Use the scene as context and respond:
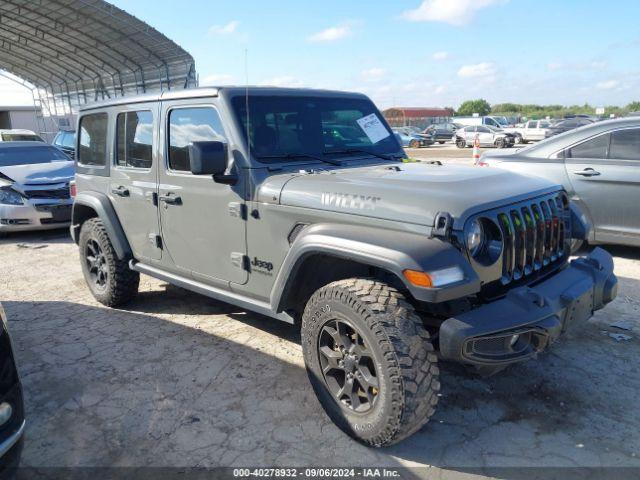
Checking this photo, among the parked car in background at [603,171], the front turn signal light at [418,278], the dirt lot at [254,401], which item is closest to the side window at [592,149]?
the parked car in background at [603,171]

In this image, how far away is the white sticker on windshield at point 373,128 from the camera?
409 centimetres

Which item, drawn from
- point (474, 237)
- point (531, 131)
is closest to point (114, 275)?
point (474, 237)

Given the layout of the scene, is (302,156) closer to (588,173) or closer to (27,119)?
(588,173)

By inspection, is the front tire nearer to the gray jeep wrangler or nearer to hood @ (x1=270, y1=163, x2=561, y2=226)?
the gray jeep wrangler

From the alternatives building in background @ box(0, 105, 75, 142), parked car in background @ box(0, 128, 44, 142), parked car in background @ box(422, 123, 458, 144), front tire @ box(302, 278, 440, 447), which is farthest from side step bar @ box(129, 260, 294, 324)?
building in background @ box(0, 105, 75, 142)

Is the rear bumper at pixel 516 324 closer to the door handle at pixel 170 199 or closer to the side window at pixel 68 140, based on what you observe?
the door handle at pixel 170 199

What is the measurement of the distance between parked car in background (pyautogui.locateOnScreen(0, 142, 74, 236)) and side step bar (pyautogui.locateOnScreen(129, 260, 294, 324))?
450 cm

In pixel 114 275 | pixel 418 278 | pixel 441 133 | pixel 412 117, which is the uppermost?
pixel 412 117

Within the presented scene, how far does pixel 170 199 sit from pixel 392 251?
6.81ft

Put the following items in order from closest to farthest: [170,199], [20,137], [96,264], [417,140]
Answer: [170,199], [96,264], [20,137], [417,140]

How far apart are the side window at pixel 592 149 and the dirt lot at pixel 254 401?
1783 mm

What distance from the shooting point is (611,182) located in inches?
217

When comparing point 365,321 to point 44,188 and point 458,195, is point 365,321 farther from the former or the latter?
point 44,188

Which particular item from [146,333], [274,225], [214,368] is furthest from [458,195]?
[146,333]
